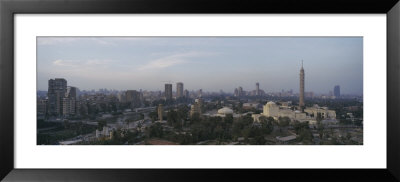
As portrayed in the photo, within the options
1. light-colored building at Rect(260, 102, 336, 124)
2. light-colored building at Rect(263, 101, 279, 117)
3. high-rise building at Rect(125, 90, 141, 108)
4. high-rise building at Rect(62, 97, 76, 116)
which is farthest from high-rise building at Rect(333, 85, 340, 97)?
high-rise building at Rect(62, 97, 76, 116)

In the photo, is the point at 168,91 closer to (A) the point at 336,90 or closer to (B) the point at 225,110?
(B) the point at 225,110

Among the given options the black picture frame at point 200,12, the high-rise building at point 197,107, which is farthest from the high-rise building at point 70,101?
the high-rise building at point 197,107

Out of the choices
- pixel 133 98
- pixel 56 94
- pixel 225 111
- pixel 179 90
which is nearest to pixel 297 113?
pixel 225 111

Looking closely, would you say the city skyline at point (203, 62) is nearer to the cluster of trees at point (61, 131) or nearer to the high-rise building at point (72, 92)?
the high-rise building at point (72, 92)

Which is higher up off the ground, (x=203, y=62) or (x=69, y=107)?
(x=203, y=62)

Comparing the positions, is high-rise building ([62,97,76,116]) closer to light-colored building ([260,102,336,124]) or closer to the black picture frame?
the black picture frame

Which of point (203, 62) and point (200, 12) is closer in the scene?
point (200, 12)

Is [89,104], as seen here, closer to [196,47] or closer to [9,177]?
[9,177]
